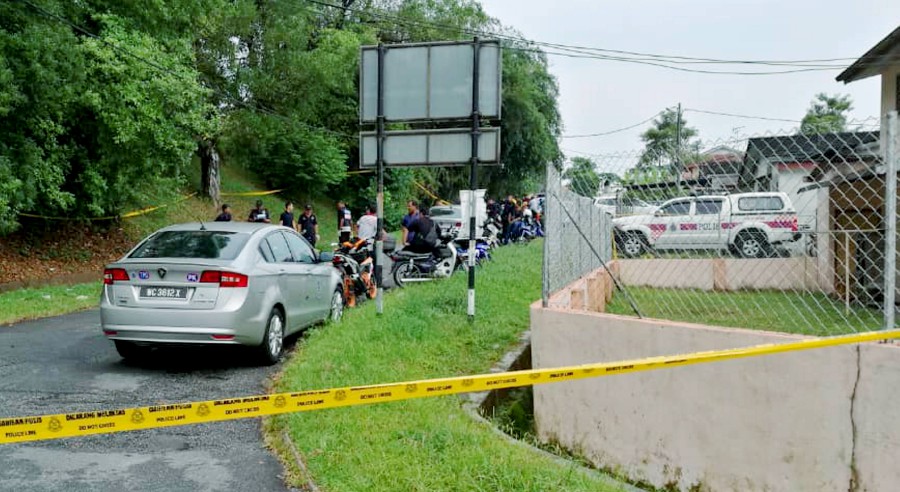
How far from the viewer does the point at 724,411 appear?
15.3ft

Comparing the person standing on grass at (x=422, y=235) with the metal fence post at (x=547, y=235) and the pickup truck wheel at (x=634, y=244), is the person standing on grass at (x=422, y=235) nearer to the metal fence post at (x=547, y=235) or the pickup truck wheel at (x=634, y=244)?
the pickup truck wheel at (x=634, y=244)

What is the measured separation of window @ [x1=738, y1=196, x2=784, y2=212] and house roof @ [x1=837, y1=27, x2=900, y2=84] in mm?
5907

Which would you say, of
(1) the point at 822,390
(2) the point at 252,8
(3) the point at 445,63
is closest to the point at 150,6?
(2) the point at 252,8

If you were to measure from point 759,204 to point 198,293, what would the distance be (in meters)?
6.46

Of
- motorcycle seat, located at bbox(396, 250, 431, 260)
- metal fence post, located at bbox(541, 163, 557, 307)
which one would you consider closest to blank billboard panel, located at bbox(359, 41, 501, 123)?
metal fence post, located at bbox(541, 163, 557, 307)

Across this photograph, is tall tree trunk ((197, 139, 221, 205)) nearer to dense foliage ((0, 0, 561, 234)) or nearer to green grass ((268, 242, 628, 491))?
dense foliage ((0, 0, 561, 234))

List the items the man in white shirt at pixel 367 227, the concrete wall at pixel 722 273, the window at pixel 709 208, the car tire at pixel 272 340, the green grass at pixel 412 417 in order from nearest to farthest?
the green grass at pixel 412 417 < the car tire at pixel 272 340 < the window at pixel 709 208 < the concrete wall at pixel 722 273 < the man in white shirt at pixel 367 227

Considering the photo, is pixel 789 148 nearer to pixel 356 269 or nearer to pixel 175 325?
pixel 175 325

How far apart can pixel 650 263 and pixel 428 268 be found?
3972 mm

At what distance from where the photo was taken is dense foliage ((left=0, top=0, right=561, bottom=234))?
1247 centimetres

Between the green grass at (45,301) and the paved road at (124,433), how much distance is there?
5.57 feet

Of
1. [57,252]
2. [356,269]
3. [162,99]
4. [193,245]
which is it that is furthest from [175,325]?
[57,252]

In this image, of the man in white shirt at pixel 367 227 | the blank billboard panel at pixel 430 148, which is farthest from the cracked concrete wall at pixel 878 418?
the man in white shirt at pixel 367 227

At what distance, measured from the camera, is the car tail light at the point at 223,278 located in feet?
21.4
